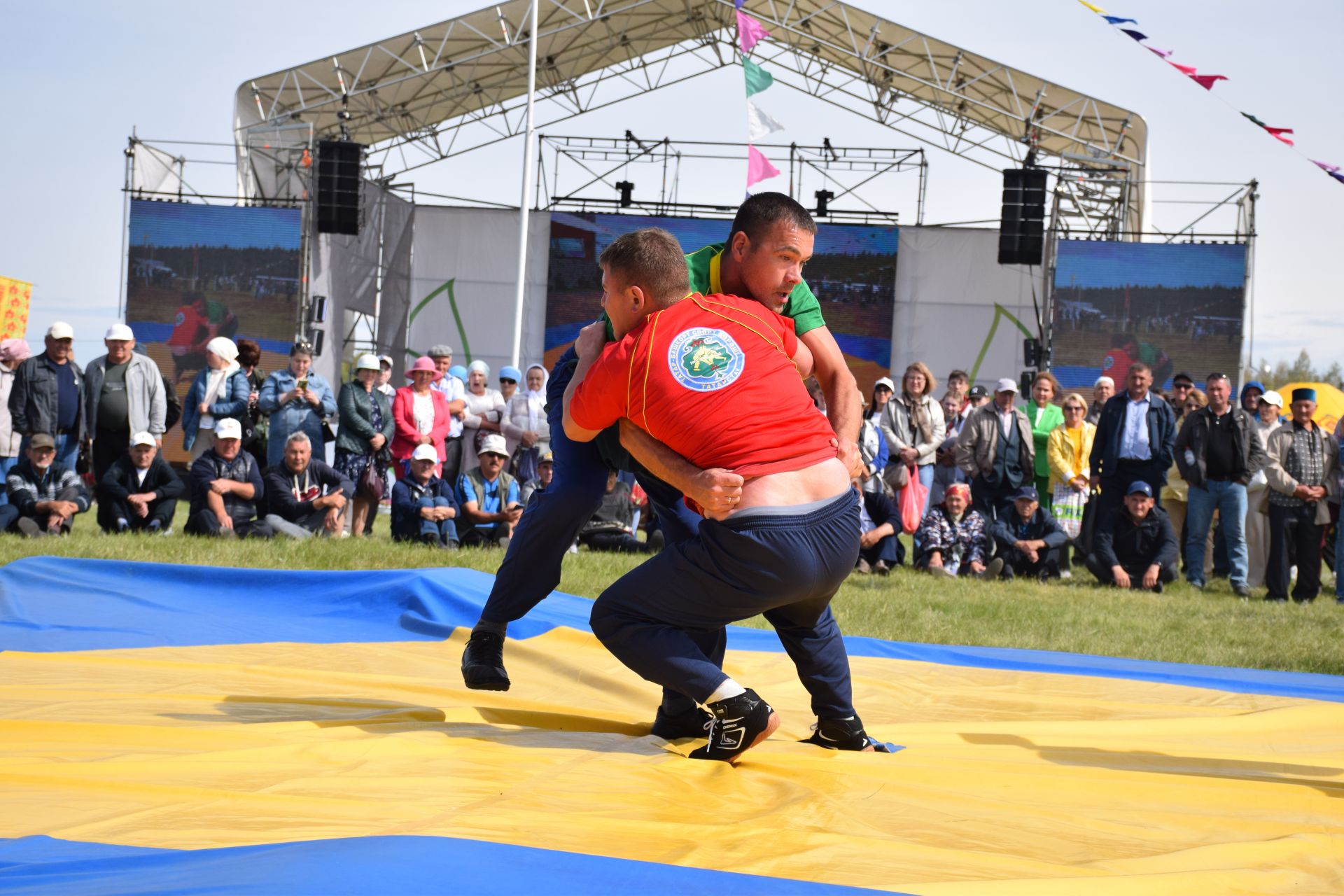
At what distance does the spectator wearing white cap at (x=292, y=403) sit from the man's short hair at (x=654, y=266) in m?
6.89

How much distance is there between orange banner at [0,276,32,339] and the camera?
1819 centimetres

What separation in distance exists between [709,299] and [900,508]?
6.76 metres

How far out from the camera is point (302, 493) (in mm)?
9117

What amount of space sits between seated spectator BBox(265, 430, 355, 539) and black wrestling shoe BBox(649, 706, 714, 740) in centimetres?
619

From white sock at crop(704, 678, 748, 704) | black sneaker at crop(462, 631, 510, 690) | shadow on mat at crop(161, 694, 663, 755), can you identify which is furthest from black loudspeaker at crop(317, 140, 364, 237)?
white sock at crop(704, 678, 748, 704)

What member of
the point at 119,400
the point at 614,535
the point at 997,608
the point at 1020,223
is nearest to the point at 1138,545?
the point at 997,608

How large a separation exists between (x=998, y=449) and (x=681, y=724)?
6.93 m

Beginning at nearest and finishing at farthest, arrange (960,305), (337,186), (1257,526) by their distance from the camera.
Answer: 1. (1257,526)
2. (337,186)
3. (960,305)

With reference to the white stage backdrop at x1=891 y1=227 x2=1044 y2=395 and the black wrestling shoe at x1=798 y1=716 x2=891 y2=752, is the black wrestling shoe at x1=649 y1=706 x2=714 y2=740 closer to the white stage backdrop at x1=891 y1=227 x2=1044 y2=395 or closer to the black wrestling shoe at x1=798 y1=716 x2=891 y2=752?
the black wrestling shoe at x1=798 y1=716 x2=891 y2=752

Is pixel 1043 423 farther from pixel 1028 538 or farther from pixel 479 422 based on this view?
pixel 479 422

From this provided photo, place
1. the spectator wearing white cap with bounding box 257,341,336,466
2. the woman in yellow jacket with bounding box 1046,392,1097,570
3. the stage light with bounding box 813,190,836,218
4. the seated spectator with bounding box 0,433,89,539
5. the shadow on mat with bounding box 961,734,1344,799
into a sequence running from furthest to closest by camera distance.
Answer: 1. the stage light with bounding box 813,190,836,218
2. the woman in yellow jacket with bounding box 1046,392,1097,570
3. the spectator wearing white cap with bounding box 257,341,336,466
4. the seated spectator with bounding box 0,433,89,539
5. the shadow on mat with bounding box 961,734,1344,799

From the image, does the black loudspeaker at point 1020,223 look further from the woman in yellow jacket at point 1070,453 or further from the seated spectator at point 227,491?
the seated spectator at point 227,491

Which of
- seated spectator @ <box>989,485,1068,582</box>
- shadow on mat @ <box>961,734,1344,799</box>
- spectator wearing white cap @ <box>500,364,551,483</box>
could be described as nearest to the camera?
shadow on mat @ <box>961,734,1344,799</box>

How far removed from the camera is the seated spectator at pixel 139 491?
8820 mm
